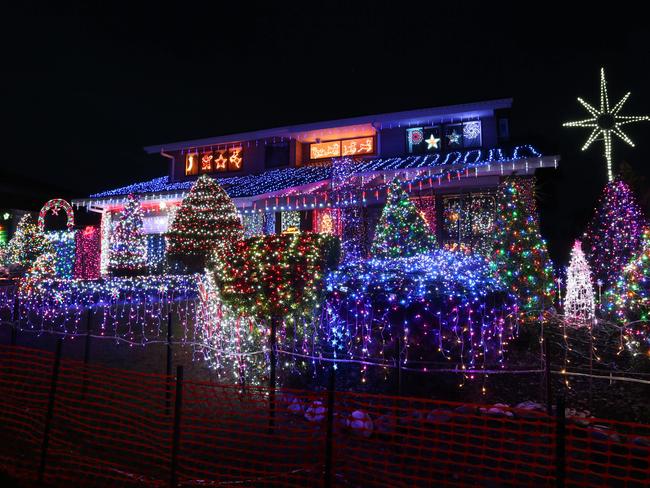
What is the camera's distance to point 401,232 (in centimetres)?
1136

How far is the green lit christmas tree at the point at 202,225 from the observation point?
1477cm

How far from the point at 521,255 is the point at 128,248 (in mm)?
13085

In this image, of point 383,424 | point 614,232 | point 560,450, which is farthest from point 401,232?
point 560,450

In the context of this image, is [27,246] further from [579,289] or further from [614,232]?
[614,232]

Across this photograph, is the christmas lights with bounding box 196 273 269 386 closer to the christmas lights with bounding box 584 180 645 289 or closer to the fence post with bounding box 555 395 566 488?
the fence post with bounding box 555 395 566 488

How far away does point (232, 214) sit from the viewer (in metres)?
15.1

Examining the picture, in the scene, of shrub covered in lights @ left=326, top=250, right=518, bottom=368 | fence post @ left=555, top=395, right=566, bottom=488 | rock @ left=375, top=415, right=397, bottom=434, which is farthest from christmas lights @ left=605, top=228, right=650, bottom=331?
fence post @ left=555, top=395, right=566, bottom=488

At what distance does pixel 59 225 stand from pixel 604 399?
35922 mm

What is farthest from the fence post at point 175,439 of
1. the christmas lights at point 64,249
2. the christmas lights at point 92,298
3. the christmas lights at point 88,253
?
the christmas lights at point 88,253

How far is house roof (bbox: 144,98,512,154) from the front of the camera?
17141 mm

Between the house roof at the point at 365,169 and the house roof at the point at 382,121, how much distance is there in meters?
1.61

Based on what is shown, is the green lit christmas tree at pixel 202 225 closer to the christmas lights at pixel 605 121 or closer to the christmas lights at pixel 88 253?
the christmas lights at pixel 88 253

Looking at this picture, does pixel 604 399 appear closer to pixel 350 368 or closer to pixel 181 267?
pixel 350 368

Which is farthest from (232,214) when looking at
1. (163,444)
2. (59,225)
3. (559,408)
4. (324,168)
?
(59,225)
